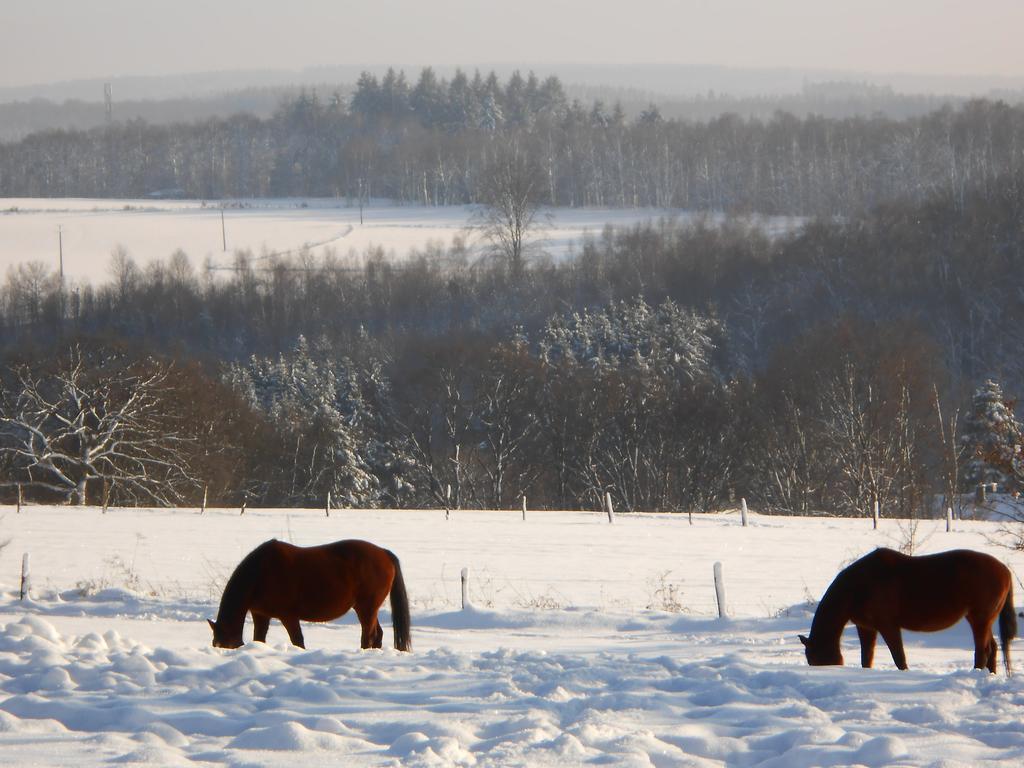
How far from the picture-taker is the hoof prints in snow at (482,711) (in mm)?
6391

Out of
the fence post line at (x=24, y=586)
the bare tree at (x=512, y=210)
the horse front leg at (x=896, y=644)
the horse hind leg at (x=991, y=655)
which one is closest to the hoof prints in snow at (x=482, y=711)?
the horse front leg at (x=896, y=644)

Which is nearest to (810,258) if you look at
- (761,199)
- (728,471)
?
(761,199)

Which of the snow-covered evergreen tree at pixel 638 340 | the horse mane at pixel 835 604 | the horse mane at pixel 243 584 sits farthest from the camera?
the snow-covered evergreen tree at pixel 638 340

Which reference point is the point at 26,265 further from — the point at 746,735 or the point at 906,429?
the point at 746,735

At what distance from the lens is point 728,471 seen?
57344 mm

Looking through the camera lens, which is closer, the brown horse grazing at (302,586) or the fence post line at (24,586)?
the brown horse grazing at (302,586)

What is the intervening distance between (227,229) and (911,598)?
12561 cm

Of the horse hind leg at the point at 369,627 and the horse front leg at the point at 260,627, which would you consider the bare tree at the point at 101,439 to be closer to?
the horse front leg at the point at 260,627

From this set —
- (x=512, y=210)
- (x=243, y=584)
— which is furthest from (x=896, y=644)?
(x=512, y=210)

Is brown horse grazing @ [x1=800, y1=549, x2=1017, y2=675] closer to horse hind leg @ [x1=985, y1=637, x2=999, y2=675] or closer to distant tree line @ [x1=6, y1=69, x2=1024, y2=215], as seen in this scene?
horse hind leg @ [x1=985, y1=637, x2=999, y2=675]

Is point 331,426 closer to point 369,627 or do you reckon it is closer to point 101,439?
point 101,439

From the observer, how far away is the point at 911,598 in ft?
29.0

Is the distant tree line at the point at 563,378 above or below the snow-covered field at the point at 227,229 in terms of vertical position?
below

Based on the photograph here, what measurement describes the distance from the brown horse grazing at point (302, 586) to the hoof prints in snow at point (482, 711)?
2.55ft
